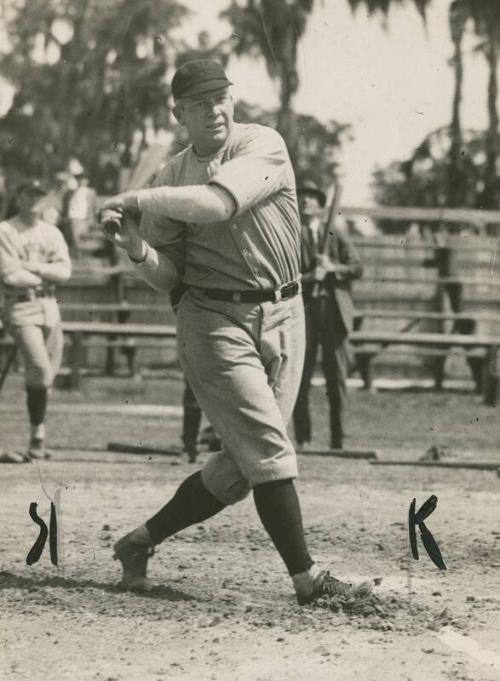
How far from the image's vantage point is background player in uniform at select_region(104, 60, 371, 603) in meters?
5.23

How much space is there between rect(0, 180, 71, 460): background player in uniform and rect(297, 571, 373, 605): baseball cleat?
5.55 meters

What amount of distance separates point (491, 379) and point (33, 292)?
791 cm

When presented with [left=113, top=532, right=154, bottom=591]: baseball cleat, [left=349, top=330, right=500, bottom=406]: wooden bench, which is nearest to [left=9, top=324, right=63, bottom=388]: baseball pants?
[left=113, top=532, right=154, bottom=591]: baseball cleat

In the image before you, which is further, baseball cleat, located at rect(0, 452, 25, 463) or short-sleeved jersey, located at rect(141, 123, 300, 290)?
baseball cleat, located at rect(0, 452, 25, 463)

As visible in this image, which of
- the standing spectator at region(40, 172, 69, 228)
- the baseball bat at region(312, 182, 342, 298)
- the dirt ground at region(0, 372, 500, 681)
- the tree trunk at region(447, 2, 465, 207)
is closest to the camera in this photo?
the dirt ground at region(0, 372, 500, 681)

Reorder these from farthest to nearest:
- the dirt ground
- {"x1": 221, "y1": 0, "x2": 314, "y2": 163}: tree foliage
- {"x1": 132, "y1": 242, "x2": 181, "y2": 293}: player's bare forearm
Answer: {"x1": 221, "y1": 0, "x2": 314, "y2": 163}: tree foliage
{"x1": 132, "y1": 242, "x2": 181, "y2": 293}: player's bare forearm
the dirt ground

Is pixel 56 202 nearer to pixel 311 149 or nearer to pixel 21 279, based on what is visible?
pixel 311 149

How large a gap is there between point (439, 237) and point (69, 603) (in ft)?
53.6

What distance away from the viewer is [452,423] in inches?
588

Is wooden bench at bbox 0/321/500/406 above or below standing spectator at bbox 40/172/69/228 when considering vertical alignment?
below

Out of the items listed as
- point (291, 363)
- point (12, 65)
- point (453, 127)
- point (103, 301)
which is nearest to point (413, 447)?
point (291, 363)

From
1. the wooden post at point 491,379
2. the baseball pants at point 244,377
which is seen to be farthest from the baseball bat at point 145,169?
the wooden post at point 491,379

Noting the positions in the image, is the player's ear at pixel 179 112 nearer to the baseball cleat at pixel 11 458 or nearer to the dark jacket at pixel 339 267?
the baseball cleat at pixel 11 458

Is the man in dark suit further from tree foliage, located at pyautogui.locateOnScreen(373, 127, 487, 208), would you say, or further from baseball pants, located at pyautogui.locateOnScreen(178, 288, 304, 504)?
tree foliage, located at pyautogui.locateOnScreen(373, 127, 487, 208)
